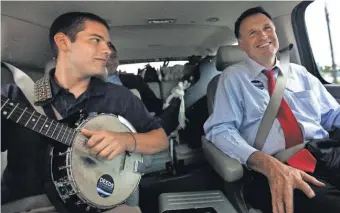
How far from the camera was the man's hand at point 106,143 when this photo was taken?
1170mm

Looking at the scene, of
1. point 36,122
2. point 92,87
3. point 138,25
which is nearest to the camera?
point 36,122

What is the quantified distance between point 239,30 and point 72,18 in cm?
96

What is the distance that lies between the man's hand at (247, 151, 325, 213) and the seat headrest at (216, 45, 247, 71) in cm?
78

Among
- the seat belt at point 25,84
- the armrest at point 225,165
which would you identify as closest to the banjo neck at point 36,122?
the seat belt at point 25,84

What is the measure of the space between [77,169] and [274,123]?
0.96 meters

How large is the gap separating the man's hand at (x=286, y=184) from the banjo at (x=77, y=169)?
582mm

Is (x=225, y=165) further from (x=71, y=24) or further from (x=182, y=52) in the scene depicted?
(x=182, y=52)

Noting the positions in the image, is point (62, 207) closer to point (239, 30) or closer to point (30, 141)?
point (30, 141)

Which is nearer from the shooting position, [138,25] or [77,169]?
[77,169]

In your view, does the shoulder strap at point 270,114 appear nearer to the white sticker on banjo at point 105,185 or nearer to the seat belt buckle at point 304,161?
the seat belt buckle at point 304,161

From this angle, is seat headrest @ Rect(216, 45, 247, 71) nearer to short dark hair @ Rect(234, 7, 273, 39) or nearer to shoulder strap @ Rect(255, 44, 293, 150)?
short dark hair @ Rect(234, 7, 273, 39)

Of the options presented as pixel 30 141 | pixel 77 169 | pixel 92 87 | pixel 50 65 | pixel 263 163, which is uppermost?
pixel 50 65

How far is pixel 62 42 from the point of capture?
4.50ft

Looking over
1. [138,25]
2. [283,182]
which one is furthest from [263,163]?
[138,25]
